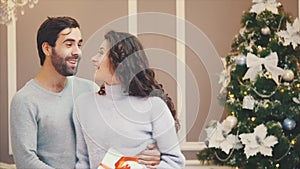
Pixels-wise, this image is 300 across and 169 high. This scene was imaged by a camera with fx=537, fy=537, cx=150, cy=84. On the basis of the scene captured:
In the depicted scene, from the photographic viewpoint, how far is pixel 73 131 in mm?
2121

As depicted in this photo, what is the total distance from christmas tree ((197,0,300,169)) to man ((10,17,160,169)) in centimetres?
91

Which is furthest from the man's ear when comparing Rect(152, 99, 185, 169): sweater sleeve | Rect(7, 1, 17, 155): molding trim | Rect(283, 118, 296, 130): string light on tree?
Rect(7, 1, 17, 155): molding trim

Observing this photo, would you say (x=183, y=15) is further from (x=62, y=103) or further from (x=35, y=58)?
(x=62, y=103)

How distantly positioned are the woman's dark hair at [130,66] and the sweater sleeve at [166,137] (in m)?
0.08

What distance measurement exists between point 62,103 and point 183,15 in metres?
1.72

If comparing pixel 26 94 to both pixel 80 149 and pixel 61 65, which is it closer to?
pixel 61 65

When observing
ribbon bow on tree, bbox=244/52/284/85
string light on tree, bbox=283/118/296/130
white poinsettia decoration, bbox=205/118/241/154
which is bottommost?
white poinsettia decoration, bbox=205/118/241/154

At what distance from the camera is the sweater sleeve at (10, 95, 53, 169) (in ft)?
6.75

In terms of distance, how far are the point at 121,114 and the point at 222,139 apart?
0.97 metres

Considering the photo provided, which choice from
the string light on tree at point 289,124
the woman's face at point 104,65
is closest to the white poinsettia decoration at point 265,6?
the string light on tree at point 289,124

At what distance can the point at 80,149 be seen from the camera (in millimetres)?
2119

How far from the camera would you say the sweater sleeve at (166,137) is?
2.07m

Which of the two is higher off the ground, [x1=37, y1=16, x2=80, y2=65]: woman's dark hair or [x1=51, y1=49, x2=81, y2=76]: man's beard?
[x1=37, y1=16, x2=80, y2=65]: woman's dark hair

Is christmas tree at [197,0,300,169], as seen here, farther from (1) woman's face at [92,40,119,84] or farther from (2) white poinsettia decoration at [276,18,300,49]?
(1) woman's face at [92,40,119,84]
